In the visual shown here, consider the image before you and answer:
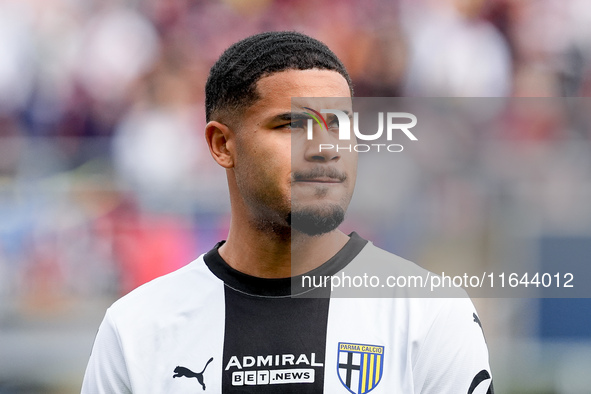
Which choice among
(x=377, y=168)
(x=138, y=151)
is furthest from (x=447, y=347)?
(x=138, y=151)

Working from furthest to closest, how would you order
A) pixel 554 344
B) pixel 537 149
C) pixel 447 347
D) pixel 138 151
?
pixel 138 151 < pixel 537 149 < pixel 554 344 < pixel 447 347

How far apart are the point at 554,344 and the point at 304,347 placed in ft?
8.29

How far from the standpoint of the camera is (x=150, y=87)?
210 inches

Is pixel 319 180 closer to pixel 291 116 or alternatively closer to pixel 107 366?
pixel 291 116

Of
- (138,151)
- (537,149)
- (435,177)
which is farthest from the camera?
(138,151)

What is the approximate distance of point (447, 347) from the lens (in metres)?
1.82

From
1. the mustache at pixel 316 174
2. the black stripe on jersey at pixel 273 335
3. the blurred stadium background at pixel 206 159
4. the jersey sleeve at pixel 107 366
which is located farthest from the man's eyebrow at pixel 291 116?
the blurred stadium background at pixel 206 159

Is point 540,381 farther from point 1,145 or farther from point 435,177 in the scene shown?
point 1,145

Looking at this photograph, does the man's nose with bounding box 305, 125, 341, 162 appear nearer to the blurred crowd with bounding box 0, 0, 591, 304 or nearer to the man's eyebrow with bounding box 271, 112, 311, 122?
the man's eyebrow with bounding box 271, 112, 311, 122

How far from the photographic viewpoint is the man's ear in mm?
2057

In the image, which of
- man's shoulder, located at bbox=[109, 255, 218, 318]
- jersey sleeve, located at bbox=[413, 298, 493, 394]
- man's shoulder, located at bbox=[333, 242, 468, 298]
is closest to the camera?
jersey sleeve, located at bbox=[413, 298, 493, 394]

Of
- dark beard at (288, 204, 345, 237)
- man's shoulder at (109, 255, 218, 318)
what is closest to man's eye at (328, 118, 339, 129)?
dark beard at (288, 204, 345, 237)

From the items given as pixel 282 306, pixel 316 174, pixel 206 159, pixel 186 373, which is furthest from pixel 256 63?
pixel 206 159

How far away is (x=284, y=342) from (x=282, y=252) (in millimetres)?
254
